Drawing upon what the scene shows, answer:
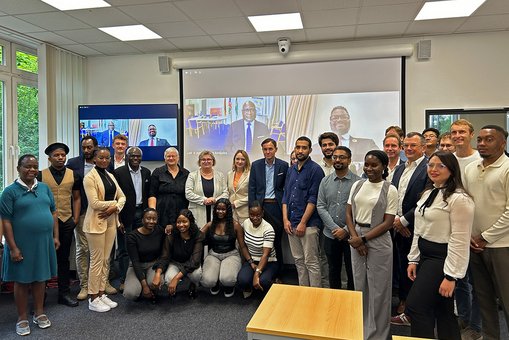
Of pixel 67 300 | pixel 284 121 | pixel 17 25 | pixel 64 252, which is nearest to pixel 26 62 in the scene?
pixel 17 25

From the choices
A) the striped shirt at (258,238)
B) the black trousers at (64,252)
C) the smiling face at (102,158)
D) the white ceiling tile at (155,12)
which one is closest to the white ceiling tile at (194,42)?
the white ceiling tile at (155,12)

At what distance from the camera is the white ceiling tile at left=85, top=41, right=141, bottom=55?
17.2 feet

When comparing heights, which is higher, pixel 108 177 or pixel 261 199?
pixel 108 177

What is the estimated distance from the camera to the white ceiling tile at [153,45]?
5105 mm

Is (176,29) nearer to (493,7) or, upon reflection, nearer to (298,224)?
(298,224)

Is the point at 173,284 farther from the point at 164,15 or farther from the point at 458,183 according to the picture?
the point at 164,15

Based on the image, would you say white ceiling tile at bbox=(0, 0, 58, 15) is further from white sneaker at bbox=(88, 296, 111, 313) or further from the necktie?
white sneaker at bbox=(88, 296, 111, 313)

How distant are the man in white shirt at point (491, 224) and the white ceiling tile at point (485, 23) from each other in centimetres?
282

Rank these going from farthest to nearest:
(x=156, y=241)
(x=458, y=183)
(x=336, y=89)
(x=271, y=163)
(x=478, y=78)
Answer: (x=336, y=89)
(x=478, y=78)
(x=271, y=163)
(x=156, y=241)
(x=458, y=183)

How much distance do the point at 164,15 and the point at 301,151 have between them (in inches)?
90.9

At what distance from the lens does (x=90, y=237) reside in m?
3.33

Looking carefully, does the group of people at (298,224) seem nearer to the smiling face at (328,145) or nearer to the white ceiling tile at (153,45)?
the smiling face at (328,145)

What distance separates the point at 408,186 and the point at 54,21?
435 centimetres

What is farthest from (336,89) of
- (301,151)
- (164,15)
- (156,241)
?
(156,241)
